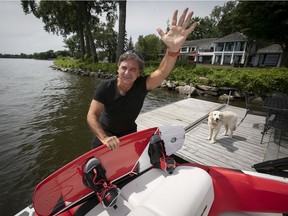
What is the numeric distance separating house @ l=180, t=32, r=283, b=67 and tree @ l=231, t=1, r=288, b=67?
15.0 m

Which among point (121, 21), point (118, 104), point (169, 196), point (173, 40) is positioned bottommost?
point (169, 196)

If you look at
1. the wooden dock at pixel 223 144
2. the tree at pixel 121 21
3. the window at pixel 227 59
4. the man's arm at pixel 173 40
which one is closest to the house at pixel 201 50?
the window at pixel 227 59

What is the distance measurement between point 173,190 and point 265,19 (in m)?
23.6

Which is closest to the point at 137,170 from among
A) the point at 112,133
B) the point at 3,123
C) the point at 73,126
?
the point at 112,133

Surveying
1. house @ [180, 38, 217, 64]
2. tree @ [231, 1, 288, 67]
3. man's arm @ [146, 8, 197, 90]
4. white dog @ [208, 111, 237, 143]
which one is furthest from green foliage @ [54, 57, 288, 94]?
house @ [180, 38, 217, 64]

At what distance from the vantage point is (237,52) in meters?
40.8

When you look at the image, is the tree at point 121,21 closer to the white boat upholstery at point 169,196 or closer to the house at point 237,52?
the white boat upholstery at point 169,196

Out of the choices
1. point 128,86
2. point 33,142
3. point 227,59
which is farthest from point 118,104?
point 227,59

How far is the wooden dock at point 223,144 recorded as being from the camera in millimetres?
4004

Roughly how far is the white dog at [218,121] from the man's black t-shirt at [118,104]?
2.86 metres

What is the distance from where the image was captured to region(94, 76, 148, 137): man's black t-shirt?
222cm

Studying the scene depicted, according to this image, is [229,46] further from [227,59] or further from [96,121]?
[96,121]

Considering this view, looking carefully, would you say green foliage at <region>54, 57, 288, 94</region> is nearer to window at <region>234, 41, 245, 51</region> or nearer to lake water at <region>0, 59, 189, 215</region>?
lake water at <region>0, 59, 189, 215</region>

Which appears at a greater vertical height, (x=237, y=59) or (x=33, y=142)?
(x=237, y=59)
